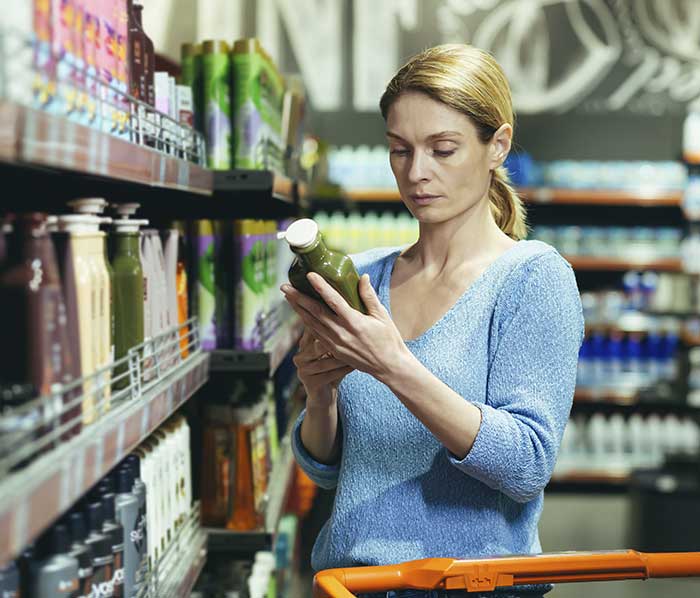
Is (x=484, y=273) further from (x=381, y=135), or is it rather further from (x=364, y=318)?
(x=381, y=135)

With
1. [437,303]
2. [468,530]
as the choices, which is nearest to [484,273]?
[437,303]

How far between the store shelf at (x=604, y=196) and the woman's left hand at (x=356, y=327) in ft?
16.1

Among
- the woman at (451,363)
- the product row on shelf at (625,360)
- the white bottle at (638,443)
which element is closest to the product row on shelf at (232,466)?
the woman at (451,363)

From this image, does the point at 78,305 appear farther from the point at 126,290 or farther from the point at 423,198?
the point at 423,198

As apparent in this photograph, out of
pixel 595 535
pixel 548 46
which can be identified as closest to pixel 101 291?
pixel 595 535

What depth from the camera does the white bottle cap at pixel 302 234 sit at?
1.47 m

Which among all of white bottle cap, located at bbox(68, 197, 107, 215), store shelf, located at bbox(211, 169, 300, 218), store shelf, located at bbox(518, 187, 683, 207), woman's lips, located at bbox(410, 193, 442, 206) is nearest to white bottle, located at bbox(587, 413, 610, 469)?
store shelf, located at bbox(518, 187, 683, 207)

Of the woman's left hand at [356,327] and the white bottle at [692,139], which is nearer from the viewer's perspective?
the woman's left hand at [356,327]

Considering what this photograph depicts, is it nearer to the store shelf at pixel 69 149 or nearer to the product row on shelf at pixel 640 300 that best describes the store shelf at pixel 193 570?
the store shelf at pixel 69 149

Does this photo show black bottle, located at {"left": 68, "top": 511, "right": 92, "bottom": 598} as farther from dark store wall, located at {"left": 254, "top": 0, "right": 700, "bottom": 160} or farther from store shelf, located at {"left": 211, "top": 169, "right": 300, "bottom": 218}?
dark store wall, located at {"left": 254, "top": 0, "right": 700, "bottom": 160}

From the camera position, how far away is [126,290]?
1845mm

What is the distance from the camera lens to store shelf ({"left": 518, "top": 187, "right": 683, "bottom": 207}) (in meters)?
6.31

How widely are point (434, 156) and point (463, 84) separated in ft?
0.46

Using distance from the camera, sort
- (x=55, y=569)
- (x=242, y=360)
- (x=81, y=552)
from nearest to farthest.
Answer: (x=55, y=569) < (x=81, y=552) < (x=242, y=360)
